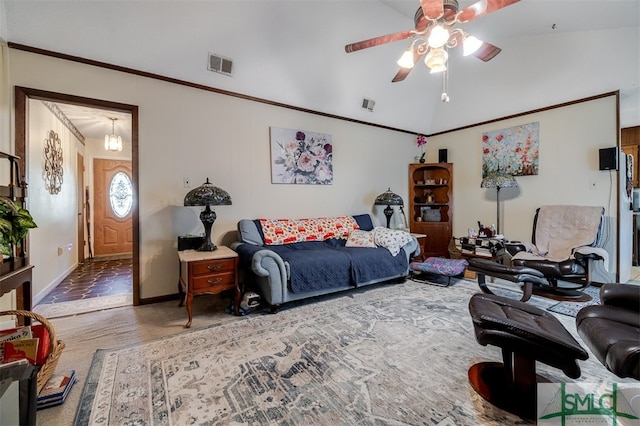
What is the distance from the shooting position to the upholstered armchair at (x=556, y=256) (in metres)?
2.91

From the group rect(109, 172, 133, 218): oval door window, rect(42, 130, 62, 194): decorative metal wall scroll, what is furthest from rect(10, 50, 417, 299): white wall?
rect(109, 172, 133, 218): oval door window

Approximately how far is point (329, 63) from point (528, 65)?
2803mm

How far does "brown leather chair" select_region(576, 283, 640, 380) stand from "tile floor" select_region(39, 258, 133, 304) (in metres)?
4.46

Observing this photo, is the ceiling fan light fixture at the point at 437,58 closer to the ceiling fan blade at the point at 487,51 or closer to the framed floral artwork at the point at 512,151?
the ceiling fan blade at the point at 487,51

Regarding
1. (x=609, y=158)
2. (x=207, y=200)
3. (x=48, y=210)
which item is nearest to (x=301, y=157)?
(x=207, y=200)

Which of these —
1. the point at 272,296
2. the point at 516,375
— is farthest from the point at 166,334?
the point at 516,375

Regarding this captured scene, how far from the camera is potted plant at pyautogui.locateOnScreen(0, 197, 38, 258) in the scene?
1529mm

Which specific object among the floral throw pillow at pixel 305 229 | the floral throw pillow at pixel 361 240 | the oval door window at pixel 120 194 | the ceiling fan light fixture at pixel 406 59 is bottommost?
the floral throw pillow at pixel 361 240

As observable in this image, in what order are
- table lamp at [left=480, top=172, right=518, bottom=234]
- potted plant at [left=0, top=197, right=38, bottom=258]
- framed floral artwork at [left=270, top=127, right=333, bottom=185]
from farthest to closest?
table lamp at [left=480, top=172, right=518, bottom=234]
framed floral artwork at [left=270, top=127, right=333, bottom=185]
potted plant at [left=0, top=197, right=38, bottom=258]

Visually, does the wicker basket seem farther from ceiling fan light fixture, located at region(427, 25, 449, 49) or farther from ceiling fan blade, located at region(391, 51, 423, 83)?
ceiling fan blade, located at region(391, 51, 423, 83)

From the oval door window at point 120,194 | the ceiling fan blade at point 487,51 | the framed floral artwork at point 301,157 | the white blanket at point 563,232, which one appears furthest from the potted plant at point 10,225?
the oval door window at point 120,194

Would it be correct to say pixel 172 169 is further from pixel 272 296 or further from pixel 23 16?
pixel 272 296

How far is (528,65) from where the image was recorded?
3.87 metres
